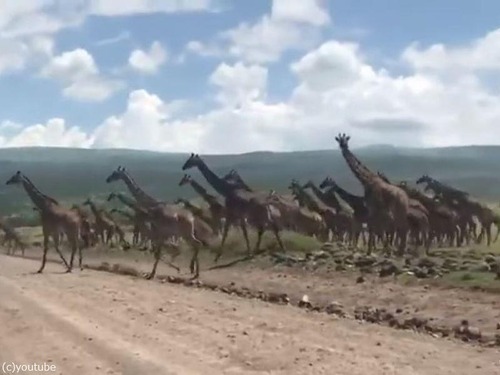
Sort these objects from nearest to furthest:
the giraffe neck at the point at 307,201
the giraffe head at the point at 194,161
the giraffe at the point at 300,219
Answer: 1. the giraffe head at the point at 194,161
2. the giraffe at the point at 300,219
3. the giraffe neck at the point at 307,201

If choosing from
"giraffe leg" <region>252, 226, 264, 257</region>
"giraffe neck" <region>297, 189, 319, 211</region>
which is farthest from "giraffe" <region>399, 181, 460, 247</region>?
"giraffe leg" <region>252, 226, 264, 257</region>

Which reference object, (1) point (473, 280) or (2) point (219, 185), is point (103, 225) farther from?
(1) point (473, 280)

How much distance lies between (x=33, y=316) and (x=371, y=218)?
18176 mm

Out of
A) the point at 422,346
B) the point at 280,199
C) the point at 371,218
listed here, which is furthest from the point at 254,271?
the point at 422,346

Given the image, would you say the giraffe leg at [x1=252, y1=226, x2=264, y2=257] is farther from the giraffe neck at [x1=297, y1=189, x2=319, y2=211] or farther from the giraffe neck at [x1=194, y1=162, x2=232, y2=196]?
the giraffe neck at [x1=297, y1=189, x2=319, y2=211]

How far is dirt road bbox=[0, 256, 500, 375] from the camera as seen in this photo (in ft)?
45.6

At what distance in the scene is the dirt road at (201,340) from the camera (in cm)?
1391

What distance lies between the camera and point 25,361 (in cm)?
1430

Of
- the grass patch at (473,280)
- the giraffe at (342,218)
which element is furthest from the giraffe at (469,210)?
the grass patch at (473,280)

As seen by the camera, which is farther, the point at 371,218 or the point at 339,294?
the point at 371,218

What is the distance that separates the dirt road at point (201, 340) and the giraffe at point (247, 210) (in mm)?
13264

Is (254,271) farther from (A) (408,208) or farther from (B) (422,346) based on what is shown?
(B) (422,346)

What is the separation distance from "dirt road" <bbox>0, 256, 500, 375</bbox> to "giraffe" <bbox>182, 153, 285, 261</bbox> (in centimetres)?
1326

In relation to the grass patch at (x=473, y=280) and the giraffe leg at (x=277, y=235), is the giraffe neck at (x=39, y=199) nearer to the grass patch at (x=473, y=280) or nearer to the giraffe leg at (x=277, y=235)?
the giraffe leg at (x=277, y=235)
